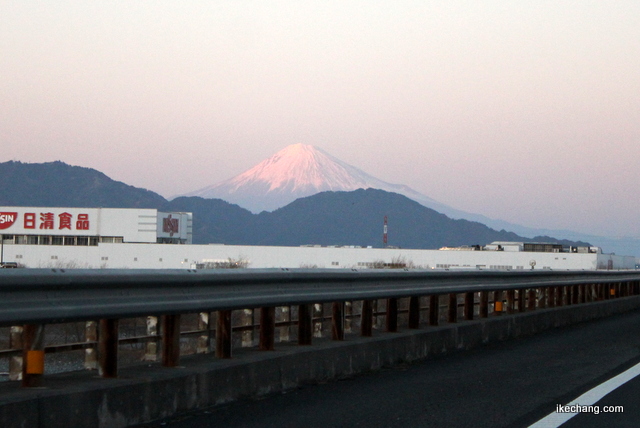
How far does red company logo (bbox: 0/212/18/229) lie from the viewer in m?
140

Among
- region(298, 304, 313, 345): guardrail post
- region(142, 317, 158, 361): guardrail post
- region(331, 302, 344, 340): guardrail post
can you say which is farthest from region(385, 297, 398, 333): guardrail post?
region(142, 317, 158, 361): guardrail post

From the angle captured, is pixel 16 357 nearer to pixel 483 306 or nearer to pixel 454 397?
pixel 454 397

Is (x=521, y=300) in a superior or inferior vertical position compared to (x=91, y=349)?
inferior

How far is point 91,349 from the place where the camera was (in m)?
7.43

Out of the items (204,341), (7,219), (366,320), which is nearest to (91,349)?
(204,341)

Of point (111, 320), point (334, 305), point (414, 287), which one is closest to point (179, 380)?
point (111, 320)

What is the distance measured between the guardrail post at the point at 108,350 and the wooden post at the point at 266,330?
2501 millimetres

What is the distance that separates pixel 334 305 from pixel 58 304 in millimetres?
5188

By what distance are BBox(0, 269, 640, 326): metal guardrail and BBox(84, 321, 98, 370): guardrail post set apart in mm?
688

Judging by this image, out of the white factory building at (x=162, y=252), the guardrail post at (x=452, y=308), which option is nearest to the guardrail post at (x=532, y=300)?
the guardrail post at (x=452, y=308)

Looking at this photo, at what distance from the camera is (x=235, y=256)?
416 feet

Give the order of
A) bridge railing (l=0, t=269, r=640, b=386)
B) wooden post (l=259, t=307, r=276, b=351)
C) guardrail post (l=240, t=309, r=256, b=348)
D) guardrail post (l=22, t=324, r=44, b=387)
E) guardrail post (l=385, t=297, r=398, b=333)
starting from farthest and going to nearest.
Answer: guardrail post (l=385, t=297, r=398, b=333) → guardrail post (l=240, t=309, r=256, b=348) → wooden post (l=259, t=307, r=276, b=351) → guardrail post (l=22, t=324, r=44, b=387) → bridge railing (l=0, t=269, r=640, b=386)

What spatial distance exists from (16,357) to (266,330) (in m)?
3.26

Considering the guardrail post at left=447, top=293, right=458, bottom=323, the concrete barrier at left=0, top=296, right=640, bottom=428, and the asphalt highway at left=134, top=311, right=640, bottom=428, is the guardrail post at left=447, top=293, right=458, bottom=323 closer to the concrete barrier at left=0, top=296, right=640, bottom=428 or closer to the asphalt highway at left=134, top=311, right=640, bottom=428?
the concrete barrier at left=0, top=296, right=640, bottom=428
